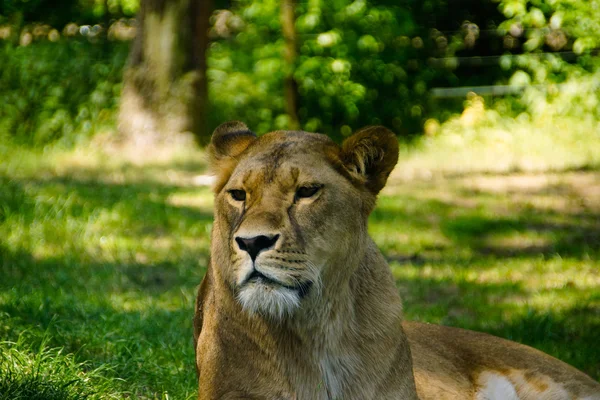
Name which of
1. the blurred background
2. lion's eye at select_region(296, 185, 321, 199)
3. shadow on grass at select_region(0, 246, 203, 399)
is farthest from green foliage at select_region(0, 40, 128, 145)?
lion's eye at select_region(296, 185, 321, 199)

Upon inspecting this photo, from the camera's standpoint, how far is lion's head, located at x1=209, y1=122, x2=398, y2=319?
2.89 metres

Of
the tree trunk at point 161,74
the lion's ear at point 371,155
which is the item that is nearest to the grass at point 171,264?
the tree trunk at point 161,74

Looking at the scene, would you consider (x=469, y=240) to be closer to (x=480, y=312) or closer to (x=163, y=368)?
(x=480, y=312)

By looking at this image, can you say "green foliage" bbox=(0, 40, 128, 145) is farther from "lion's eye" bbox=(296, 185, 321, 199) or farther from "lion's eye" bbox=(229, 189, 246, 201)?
"lion's eye" bbox=(296, 185, 321, 199)

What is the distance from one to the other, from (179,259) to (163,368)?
2.38 m

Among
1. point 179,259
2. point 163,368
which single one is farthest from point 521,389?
point 179,259

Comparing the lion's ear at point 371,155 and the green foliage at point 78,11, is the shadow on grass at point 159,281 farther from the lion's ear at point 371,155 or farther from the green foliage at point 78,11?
the green foliage at point 78,11

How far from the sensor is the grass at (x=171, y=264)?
432 centimetres

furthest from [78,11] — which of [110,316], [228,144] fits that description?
[228,144]

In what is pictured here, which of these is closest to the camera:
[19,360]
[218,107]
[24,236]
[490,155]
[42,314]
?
[19,360]

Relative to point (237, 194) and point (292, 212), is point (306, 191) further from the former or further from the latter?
point (237, 194)

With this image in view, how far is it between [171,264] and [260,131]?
667 cm

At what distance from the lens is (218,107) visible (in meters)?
12.4

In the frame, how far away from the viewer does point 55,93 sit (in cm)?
1141
